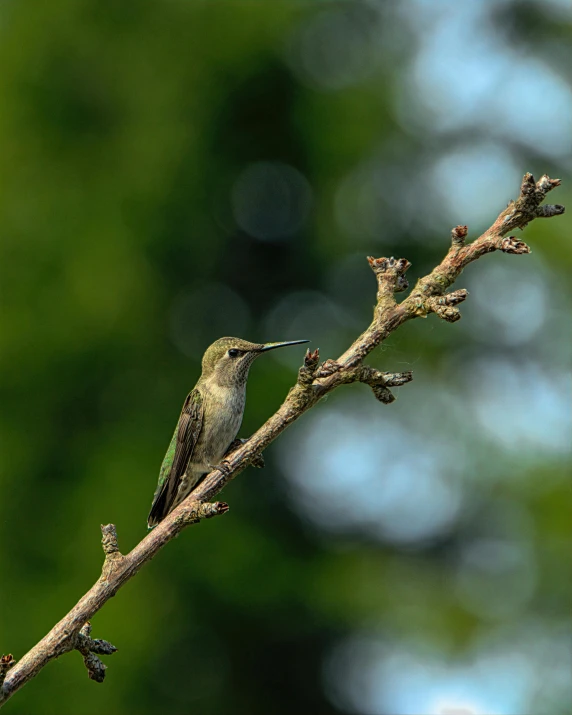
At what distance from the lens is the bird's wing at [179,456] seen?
456cm

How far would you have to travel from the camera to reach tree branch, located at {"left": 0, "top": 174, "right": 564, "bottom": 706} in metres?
2.53

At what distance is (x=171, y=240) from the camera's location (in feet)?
52.9

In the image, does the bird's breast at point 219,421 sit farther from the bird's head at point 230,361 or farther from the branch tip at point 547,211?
the branch tip at point 547,211

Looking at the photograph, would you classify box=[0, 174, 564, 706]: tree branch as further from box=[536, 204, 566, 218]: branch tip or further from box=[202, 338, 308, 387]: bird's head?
box=[202, 338, 308, 387]: bird's head

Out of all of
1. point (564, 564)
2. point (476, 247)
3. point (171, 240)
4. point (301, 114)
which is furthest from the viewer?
point (301, 114)

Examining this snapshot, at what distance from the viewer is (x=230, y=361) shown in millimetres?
5141

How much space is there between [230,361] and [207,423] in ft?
1.43

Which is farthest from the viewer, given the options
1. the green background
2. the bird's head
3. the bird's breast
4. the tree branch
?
the green background

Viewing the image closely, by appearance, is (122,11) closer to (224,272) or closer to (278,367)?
(224,272)

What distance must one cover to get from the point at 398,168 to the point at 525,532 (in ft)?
25.2

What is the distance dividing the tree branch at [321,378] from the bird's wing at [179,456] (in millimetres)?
1702

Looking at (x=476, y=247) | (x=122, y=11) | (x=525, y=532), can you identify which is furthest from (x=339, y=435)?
(x=476, y=247)

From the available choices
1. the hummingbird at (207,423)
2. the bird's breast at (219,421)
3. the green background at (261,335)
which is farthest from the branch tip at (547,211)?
the green background at (261,335)

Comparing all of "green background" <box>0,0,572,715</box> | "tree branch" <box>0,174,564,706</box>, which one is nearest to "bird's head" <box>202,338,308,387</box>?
"tree branch" <box>0,174,564,706</box>
